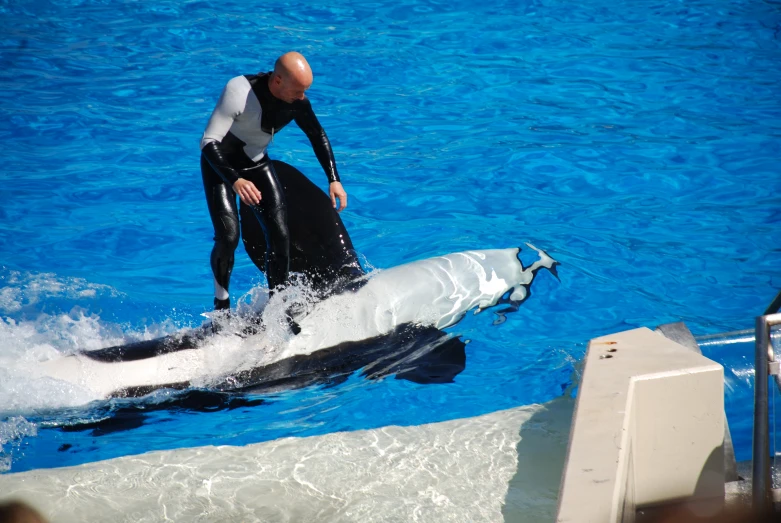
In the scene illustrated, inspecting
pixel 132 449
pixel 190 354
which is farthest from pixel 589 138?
pixel 132 449

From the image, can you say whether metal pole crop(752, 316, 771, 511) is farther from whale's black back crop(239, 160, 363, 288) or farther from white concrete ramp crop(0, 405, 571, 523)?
whale's black back crop(239, 160, 363, 288)

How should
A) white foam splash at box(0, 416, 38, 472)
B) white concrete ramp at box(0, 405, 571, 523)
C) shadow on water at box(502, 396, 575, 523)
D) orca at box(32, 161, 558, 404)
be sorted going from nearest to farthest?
shadow on water at box(502, 396, 575, 523) < white concrete ramp at box(0, 405, 571, 523) < white foam splash at box(0, 416, 38, 472) < orca at box(32, 161, 558, 404)

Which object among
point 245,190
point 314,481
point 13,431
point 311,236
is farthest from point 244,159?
point 314,481

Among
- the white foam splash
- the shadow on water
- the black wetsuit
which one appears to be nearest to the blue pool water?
the white foam splash

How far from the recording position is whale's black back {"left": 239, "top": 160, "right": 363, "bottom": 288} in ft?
17.8

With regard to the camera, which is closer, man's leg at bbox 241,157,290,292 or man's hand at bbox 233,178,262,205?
man's hand at bbox 233,178,262,205

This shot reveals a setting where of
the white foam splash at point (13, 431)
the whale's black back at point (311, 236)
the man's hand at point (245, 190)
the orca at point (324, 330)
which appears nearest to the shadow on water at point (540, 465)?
the orca at point (324, 330)

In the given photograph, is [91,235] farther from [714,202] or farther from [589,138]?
[714,202]

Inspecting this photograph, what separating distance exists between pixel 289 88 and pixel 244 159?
542 mm

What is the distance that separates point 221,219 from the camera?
479cm

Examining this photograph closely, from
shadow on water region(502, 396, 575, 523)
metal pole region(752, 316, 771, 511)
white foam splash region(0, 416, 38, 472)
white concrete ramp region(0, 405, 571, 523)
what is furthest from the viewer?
white foam splash region(0, 416, 38, 472)

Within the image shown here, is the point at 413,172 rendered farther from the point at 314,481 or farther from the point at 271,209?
the point at 314,481

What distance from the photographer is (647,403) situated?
9.26ft

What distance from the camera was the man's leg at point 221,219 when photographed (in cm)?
478
